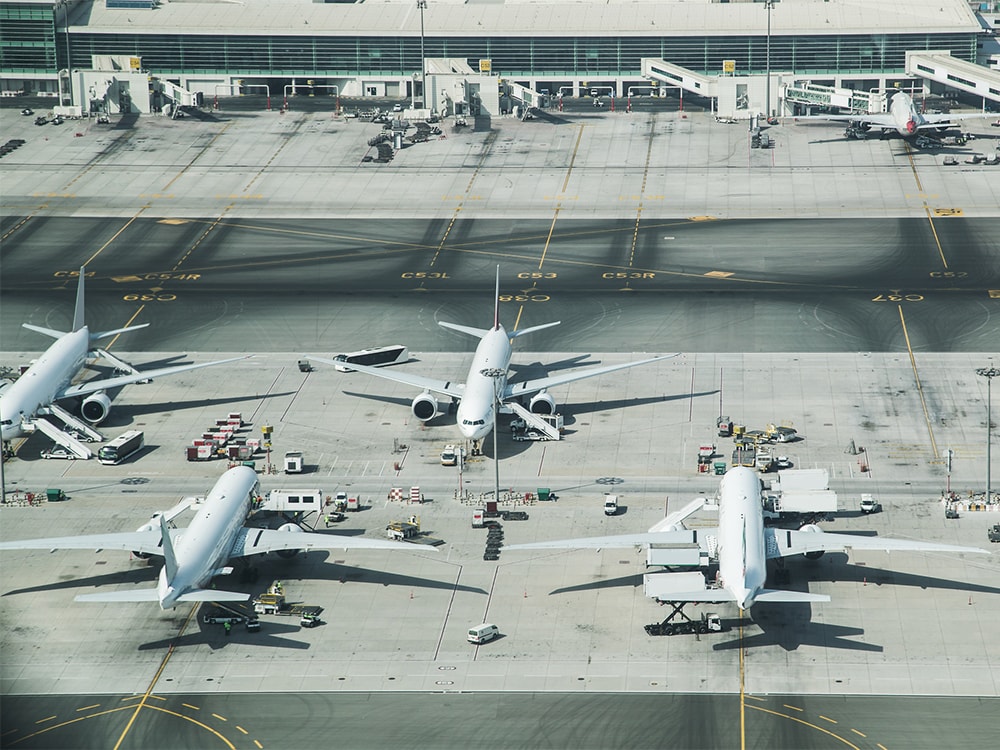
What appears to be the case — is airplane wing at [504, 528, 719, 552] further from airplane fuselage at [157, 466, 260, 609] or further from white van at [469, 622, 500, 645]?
airplane fuselage at [157, 466, 260, 609]

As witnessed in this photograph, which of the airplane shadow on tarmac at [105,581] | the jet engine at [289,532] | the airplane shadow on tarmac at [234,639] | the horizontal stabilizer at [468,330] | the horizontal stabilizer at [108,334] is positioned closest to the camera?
the airplane shadow on tarmac at [234,639]

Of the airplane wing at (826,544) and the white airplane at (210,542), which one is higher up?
the white airplane at (210,542)

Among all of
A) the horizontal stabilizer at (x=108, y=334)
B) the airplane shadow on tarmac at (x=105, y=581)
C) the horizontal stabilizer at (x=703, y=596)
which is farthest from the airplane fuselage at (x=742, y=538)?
the horizontal stabilizer at (x=108, y=334)

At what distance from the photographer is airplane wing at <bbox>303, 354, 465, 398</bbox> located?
147m

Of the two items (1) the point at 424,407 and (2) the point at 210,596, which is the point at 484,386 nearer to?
(1) the point at 424,407

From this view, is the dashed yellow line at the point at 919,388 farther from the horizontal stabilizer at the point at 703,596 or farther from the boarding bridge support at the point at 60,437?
the boarding bridge support at the point at 60,437

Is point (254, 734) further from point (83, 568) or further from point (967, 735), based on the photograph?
point (967, 735)

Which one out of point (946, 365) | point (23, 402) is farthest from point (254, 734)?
point (946, 365)

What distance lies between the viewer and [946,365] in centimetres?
15788

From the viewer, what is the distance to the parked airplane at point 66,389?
5556 inches

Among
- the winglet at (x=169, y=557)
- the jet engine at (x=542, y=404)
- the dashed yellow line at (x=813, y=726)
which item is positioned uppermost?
the winglet at (x=169, y=557)

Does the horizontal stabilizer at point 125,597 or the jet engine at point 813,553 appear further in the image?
the jet engine at point 813,553

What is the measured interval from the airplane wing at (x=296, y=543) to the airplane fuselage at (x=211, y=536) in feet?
2.47

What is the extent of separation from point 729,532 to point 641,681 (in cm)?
1278
